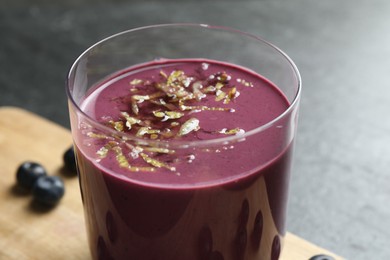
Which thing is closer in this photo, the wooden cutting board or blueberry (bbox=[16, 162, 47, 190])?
the wooden cutting board

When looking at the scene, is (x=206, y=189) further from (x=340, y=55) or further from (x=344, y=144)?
(x=340, y=55)

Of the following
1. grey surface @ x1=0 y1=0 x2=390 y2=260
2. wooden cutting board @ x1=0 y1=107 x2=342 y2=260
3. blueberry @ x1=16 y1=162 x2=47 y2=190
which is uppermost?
blueberry @ x1=16 y1=162 x2=47 y2=190

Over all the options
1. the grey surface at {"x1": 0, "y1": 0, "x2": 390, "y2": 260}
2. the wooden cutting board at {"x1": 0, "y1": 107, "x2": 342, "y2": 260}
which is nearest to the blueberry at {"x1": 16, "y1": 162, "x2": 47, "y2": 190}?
the wooden cutting board at {"x1": 0, "y1": 107, "x2": 342, "y2": 260}

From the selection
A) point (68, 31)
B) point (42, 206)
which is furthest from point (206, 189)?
point (68, 31)

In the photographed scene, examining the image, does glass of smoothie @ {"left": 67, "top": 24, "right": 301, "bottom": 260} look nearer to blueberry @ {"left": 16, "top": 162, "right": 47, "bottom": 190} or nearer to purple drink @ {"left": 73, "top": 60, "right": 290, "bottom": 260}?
purple drink @ {"left": 73, "top": 60, "right": 290, "bottom": 260}

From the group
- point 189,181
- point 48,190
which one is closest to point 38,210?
point 48,190

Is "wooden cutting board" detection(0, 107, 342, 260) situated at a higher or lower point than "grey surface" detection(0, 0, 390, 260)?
higher

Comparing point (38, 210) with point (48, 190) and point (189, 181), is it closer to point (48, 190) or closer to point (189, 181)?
Answer: point (48, 190)
